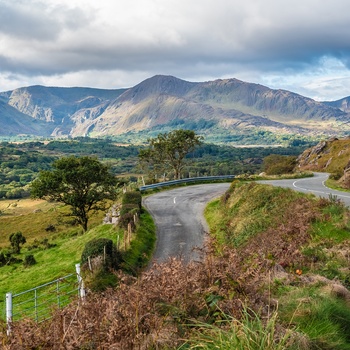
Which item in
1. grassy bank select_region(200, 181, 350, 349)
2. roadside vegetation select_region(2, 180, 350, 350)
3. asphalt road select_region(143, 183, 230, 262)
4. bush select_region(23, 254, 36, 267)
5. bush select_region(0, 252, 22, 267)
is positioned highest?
roadside vegetation select_region(2, 180, 350, 350)

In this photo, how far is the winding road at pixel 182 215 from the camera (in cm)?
2431

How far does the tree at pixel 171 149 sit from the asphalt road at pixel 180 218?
12987mm

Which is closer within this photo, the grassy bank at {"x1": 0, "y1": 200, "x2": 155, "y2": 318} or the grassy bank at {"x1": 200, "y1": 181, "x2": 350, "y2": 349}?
the grassy bank at {"x1": 200, "y1": 181, "x2": 350, "y2": 349}

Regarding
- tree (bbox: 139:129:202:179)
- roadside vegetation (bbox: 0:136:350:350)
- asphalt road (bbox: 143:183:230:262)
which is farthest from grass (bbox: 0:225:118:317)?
tree (bbox: 139:129:202:179)

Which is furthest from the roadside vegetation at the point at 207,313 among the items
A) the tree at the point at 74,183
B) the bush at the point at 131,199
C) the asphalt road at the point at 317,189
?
the tree at the point at 74,183

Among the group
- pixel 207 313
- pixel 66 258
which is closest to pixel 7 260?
pixel 66 258

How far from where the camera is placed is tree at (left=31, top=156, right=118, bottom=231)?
4150 centimetres

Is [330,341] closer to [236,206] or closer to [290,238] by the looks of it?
[290,238]

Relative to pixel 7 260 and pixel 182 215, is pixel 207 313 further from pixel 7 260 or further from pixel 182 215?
pixel 7 260

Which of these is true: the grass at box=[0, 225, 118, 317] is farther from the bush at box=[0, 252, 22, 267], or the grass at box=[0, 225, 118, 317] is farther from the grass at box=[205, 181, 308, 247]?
the grass at box=[205, 181, 308, 247]

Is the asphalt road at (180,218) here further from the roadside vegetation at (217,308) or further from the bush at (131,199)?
the roadside vegetation at (217,308)

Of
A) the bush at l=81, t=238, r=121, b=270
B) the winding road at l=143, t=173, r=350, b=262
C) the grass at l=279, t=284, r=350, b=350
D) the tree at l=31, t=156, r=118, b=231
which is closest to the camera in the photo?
the grass at l=279, t=284, r=350, b=350

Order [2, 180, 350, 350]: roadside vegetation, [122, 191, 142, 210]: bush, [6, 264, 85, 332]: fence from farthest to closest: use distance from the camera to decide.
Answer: [122, 191, 142, 210]: bush, [6, 264, 85, 332]: fence, [2, 180, 350, 350]: roadside vegetation

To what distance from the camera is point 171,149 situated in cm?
6216
